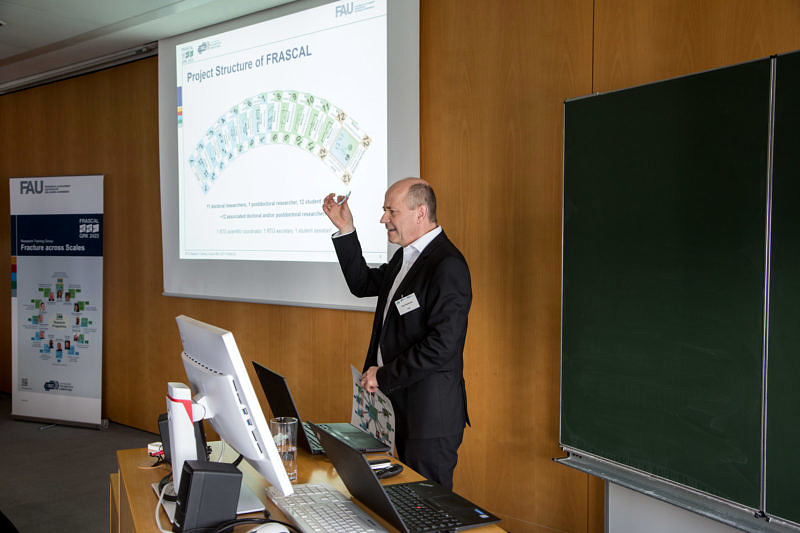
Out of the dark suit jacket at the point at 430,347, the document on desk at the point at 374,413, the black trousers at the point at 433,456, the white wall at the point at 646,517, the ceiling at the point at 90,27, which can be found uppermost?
the ceiling at the point at 90,27

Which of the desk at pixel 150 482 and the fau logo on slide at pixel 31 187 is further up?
the fau logo on slide at pixel 31 187

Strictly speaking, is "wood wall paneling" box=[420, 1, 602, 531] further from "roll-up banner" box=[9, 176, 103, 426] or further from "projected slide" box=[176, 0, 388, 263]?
"roll-up banner" box=[9, 176, 103, 426]

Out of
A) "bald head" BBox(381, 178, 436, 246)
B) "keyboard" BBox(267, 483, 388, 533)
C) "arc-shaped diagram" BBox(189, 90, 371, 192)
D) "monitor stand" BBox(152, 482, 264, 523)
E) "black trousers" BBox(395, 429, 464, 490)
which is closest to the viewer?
"keyboard" BBox(267, 483, 388, 533)

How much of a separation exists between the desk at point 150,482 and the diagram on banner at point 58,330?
3693 millimetres

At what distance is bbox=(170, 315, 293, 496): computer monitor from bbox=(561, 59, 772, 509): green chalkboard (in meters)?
1.47

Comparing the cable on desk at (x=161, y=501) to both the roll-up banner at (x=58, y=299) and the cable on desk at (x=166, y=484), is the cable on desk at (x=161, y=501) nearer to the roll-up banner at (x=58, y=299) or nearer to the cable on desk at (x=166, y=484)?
the cable on desk at (x=166, y=484)

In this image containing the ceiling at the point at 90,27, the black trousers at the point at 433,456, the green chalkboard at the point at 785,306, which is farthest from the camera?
Result: the ceiling at the point at 90,27

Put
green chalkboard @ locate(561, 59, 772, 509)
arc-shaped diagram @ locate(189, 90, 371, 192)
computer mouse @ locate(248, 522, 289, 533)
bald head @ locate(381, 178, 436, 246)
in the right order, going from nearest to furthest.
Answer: computer mouse @ locate(248, 522, 289, 533) → green chalkboard @ locate(561, 59, 772, 509) → bald head @ locate(381, 178, 436, 246) → arc-shaped diagram @ locate(189, 90, 371, 192)

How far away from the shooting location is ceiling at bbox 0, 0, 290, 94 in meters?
4.14

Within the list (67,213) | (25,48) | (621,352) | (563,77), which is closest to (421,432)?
(621,352)

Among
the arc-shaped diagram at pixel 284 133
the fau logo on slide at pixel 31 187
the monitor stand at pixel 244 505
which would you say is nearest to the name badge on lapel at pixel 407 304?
the monitor stand at pixel 244 505

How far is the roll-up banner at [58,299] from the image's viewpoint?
5391 millimetres

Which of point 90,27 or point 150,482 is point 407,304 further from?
point 90,27

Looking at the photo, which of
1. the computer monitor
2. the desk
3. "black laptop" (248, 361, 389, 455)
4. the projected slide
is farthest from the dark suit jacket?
the projected slide
